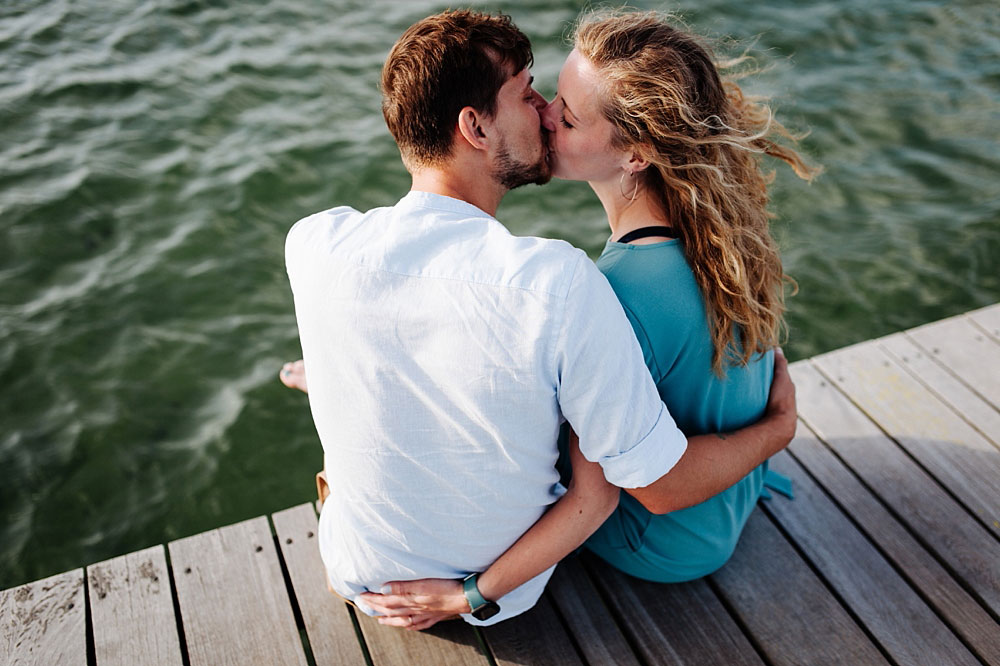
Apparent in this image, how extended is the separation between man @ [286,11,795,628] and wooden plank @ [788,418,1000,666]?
633mm

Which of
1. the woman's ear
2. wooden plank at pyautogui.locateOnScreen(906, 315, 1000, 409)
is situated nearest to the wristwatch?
the woman's ear

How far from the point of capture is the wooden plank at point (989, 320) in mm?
3410

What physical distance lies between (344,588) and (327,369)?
2.37 ft

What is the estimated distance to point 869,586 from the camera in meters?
2.46

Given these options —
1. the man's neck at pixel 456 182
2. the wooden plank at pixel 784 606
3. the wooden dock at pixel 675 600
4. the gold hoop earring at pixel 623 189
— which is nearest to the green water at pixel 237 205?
the wooden dock at pixel 675 600

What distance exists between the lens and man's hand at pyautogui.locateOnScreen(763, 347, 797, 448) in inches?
93.1

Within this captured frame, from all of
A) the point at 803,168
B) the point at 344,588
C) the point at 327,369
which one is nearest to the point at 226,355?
the point at 344,588

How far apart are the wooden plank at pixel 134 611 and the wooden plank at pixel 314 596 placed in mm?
354

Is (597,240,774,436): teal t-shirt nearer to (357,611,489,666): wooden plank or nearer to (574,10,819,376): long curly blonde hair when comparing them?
(574,10,819,376): long curly blonde hair

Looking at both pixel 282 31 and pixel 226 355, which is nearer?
pixel 226 355

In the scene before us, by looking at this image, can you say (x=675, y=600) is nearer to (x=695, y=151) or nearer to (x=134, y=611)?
(x=695, y=151)

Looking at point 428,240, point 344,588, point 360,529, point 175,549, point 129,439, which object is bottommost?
point 129,439

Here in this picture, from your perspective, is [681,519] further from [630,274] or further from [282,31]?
[282,31]

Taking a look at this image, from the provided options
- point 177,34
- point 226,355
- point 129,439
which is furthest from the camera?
point 177,34
